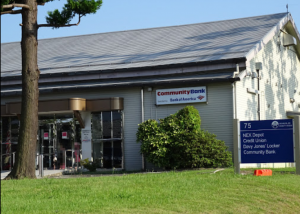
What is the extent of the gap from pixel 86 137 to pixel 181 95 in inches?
211

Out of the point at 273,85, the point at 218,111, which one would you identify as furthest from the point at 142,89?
the point at 273,85

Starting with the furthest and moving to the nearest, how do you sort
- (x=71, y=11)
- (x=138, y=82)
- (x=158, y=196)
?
(x=138, y=82)
(x=71, y=11)
(x=158, y=196)

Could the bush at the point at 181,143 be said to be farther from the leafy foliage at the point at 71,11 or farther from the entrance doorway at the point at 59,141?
the leafy foliage at the point at 71,11

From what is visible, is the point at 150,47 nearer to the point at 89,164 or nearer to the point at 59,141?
the point at 59,141

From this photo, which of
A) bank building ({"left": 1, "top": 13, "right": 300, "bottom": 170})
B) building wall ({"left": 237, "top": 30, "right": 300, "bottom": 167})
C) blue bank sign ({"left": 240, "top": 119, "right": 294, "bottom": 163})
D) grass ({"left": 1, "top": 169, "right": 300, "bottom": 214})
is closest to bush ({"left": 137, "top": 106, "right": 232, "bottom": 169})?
bank building ({"left": 1, "top": 13, "right": 300, "bottom": 170})

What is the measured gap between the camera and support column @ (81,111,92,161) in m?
25.5

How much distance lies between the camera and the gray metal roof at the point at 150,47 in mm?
25562

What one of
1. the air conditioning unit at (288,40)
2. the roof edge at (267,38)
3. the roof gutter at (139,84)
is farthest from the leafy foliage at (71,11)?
the air conditioning unit at (288,40)

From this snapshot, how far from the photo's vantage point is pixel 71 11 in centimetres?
1944

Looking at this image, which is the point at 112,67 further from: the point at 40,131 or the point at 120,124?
the point at 40,131

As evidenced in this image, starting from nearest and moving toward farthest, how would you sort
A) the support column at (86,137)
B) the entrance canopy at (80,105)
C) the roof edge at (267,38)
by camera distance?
the roof edge at (267,38) → the entrance canopy at (80,105) → the support column at (86,137)

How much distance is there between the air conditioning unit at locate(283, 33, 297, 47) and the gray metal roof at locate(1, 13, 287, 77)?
1.38 meters

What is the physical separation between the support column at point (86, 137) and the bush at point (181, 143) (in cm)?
340

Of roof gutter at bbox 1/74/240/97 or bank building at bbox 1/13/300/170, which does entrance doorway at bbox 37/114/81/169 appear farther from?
roof gutter at bbox 1/74/240/97
